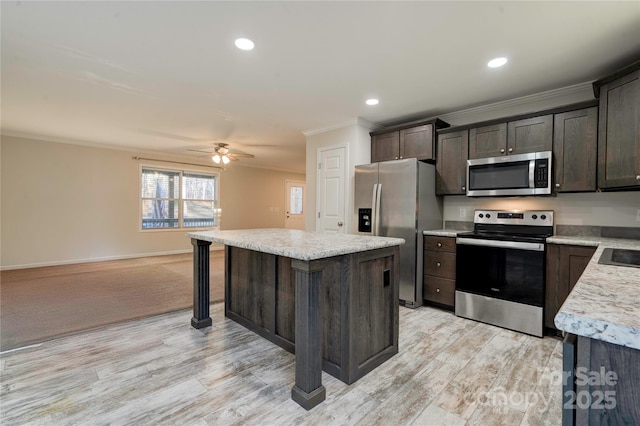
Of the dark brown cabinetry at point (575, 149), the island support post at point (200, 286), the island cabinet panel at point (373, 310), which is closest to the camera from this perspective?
the island cabinet panel at point (373, 310)

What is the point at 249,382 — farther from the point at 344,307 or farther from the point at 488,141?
the point at 488,141

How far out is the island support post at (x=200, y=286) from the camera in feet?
9.25

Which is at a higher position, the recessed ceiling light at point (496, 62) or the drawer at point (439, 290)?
the recessed ceiling light at point (496, 62)

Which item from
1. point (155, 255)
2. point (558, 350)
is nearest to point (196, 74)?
point (558, 350)

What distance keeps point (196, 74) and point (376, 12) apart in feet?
5.90

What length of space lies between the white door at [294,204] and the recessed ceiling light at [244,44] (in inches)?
273

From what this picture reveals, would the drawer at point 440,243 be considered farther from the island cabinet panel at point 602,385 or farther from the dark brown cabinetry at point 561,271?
the island cabinet panel at point 602,385

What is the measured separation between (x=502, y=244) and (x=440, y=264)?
2.29ft

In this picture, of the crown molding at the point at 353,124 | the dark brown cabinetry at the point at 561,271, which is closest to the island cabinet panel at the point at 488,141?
the dark brown cabinetry at the point at 561,271

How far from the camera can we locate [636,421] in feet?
2.07

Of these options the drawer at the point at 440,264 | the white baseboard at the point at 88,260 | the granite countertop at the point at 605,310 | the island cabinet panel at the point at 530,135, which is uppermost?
the island cabinet panel at the point at 530,135

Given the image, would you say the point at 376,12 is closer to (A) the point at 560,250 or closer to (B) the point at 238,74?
(B) the point at 238,74

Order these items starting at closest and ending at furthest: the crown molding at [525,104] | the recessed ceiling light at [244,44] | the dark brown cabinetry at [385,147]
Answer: the recessed ceiling light at [244,44]
the crown molding at [525,104]
the dark brown cabinetry at [385,147]

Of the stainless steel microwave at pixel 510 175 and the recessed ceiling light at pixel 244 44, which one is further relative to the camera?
the stainless steel microwave at pixel 510 175
